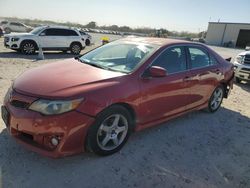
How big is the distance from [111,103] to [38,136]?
3.19 ft

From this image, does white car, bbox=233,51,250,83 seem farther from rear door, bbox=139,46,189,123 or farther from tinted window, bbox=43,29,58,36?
tinted window, bbox=43,29,58,36

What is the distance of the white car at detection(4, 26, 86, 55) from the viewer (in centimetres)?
1324

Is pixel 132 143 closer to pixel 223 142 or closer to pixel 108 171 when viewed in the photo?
pixel 108 171

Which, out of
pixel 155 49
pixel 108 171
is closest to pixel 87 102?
pixel 108 171

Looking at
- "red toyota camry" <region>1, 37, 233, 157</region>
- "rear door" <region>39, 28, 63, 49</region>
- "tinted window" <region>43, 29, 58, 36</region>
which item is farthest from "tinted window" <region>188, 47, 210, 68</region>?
"tinted window" <region>43, 29, 58, 36</region>

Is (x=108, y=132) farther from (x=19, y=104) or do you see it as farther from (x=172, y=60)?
(x=172, y=60)

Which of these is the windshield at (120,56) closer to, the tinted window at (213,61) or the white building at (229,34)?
the tinted window at (213,61)

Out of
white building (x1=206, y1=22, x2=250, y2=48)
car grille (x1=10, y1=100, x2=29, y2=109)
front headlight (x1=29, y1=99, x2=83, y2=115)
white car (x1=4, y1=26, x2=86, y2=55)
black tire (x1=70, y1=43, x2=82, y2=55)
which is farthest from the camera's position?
white building (x1=206, y1=22, x2=250, y2=48)

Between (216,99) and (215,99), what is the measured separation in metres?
0.05

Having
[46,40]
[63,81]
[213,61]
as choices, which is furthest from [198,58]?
[46,40]

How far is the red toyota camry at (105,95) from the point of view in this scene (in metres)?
2.96

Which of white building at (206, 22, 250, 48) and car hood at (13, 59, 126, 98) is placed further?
white building at (206, 22, 250, 48)

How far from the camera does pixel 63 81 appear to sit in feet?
10.8

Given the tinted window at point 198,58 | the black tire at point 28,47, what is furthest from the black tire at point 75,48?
the tinted window at point 198,58
